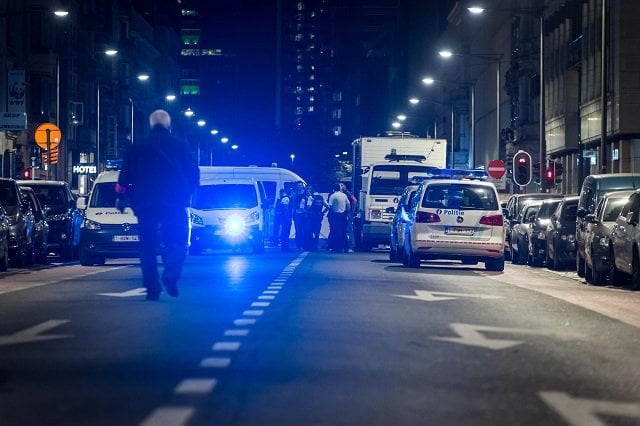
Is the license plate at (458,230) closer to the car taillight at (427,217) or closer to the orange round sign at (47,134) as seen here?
the car taillight at (427,217)

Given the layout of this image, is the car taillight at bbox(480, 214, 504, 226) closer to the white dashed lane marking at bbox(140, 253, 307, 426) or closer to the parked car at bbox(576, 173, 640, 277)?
the parked car at bbox(576, 173, 640, 277)

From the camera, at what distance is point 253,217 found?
39375 millimetres

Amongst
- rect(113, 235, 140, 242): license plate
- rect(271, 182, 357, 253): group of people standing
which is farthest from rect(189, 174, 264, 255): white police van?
rect(113, 235, 140, 242): license plate

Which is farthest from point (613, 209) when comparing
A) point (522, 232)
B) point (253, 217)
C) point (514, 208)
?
point (514, 208)

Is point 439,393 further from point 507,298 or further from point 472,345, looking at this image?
point 507,298

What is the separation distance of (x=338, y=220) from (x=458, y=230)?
40.5 ft

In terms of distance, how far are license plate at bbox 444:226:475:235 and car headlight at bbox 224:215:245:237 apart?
9803 mm

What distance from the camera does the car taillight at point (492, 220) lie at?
3047 cm

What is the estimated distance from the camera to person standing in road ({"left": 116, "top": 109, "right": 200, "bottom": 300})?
1638 cm

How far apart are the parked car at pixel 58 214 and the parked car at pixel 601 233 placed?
48.8 feet

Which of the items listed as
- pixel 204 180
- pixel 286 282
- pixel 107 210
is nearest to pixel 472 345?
pixel 286 282

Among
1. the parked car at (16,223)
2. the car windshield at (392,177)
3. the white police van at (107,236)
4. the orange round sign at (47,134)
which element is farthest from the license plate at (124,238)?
the orange round sign at (47,134)

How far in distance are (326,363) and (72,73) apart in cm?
8440

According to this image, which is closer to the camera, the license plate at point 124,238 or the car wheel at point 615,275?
the car wheel at point 615,275
